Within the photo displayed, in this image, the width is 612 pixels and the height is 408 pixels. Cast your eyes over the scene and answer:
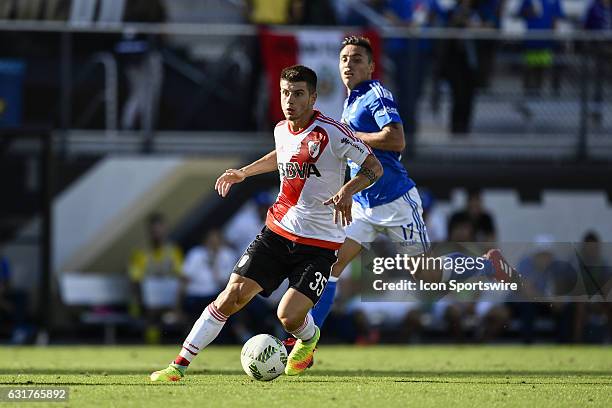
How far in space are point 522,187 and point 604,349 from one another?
3.38 m

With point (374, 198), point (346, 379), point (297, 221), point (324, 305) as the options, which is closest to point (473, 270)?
point (374, 198)

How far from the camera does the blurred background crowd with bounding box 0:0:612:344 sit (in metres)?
17.2

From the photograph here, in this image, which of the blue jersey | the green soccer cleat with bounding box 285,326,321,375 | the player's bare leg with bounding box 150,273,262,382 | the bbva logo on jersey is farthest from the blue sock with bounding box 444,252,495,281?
the player's bare leg with bounding box 150,273,262,382

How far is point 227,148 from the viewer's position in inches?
696

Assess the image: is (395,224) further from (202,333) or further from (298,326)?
(202,333)

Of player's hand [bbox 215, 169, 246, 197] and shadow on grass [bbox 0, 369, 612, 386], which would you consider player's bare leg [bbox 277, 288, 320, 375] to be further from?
player's hand [bbox 215, 169, 246, 197]

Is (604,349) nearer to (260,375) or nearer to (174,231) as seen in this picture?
(174,231)

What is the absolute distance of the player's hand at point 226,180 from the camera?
943 centimetres

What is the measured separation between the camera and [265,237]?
372 inches

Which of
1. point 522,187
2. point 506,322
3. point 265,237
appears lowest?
point 506,322

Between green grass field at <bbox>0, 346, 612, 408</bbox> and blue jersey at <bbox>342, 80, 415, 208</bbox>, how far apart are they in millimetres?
1468

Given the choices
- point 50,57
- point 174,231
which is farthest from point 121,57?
point 174,231

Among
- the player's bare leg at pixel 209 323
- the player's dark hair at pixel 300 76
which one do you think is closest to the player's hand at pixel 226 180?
the player's bare leg at pixel 209 323

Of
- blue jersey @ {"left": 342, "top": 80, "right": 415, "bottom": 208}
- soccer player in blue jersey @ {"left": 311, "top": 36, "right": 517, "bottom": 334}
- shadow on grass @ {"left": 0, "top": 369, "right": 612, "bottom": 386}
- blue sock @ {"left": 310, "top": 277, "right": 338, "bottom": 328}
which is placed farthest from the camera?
blue sock @ {"left": 310, "top": 277, "right": 338, "bottom": 328}
